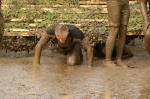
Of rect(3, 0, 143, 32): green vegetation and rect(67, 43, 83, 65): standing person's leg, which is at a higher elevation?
rect(3, 0, 143, 32): green vegetation

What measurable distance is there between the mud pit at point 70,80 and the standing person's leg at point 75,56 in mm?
164

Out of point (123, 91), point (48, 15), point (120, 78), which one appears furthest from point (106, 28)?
point (123, 91)

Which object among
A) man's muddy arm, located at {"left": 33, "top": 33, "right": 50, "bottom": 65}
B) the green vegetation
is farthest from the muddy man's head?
the green vegetation

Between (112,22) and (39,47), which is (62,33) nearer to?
(39,47)

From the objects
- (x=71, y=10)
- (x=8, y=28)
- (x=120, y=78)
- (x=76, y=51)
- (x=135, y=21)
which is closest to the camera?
(x=120, y=78)

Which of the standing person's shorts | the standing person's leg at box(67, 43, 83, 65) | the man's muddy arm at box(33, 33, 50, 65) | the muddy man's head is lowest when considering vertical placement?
the standing person's leg at box(67, 43, 83, 65)

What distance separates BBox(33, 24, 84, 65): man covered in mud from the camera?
8.49 metres

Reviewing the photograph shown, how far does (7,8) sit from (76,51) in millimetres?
3801

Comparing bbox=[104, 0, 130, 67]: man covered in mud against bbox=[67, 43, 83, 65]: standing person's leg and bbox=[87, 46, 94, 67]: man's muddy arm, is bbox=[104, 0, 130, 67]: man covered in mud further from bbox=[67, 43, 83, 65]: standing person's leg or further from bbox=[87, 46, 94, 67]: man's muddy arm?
bbox=[67, 43, 83, 65]: standing person's leg

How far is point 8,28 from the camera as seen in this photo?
1038 cm

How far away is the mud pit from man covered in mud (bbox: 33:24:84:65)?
198mm

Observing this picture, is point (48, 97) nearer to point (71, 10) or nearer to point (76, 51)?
point (76, 51)

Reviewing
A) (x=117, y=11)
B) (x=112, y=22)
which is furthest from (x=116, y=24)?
(x=117, y=11)

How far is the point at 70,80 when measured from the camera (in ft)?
24.1
